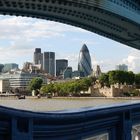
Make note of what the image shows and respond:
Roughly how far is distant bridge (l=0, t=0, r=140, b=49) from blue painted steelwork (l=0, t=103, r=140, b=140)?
17.6m

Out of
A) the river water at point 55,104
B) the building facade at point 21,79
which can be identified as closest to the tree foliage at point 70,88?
the river water at point 55,104

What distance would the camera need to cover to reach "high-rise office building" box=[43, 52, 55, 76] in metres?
170

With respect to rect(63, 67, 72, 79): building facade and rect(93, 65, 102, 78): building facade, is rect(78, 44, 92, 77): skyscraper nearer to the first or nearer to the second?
rect(63, 67, 72, 79): building facade

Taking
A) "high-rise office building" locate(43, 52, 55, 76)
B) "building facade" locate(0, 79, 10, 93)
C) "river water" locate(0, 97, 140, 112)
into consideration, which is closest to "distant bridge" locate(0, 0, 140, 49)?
"river water" locate(0, 97, 140, 112)

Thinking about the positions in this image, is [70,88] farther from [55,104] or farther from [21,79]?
[55,104]

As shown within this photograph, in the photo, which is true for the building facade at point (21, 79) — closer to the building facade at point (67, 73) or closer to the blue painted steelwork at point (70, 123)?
the building facade at point (67, 73)

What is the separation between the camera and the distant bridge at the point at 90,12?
2209 cm

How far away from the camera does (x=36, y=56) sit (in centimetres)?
17912

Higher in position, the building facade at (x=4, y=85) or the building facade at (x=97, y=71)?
the building facade at (x=97, y=71)

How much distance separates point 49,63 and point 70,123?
556 ft

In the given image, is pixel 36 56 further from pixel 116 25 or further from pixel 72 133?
pixel 72 133

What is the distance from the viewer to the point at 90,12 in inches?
969

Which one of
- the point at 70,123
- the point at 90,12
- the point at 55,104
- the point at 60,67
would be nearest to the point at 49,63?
the point at 60,67

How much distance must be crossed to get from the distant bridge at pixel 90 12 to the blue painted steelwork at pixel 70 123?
1762 centimetres
